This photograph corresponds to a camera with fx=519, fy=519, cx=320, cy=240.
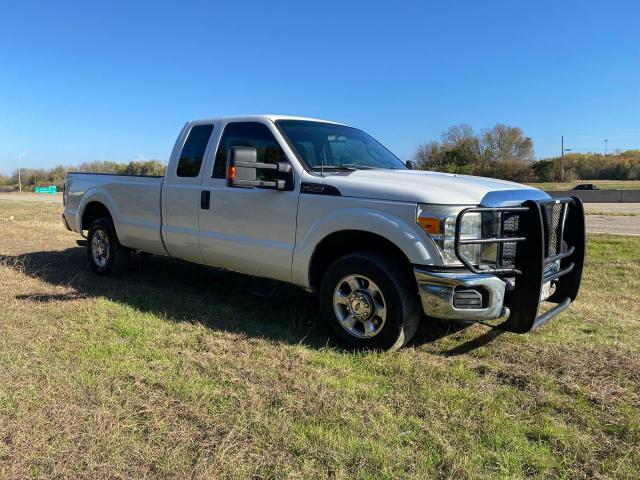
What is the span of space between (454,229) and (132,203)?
13.8 feet

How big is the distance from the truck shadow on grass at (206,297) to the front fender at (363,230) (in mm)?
607

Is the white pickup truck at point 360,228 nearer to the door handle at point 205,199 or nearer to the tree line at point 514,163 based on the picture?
the door handle at point 205,199

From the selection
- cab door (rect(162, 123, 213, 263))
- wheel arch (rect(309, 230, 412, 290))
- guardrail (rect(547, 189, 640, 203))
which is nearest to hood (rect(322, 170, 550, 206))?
wheel arch (rect(309, 230, 412, 290))

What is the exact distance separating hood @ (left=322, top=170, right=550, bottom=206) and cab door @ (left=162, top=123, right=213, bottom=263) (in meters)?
1.75

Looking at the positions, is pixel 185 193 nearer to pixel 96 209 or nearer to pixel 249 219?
pixel 249 219

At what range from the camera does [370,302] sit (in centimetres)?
413

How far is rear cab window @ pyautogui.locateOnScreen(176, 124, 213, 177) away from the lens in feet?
18.3

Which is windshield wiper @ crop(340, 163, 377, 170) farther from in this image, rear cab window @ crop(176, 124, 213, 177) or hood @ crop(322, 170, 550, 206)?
rear cab window @ crop(176, 124, 213, 177)

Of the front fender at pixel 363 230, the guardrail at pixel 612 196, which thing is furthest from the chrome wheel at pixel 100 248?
the guardrail at pixel 612 196

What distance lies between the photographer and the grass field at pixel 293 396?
104 inches

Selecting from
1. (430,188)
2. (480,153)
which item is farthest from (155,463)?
(480,153)

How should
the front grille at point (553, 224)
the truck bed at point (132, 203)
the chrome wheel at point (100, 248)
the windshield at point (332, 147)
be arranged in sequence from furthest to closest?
the chrome wheel at point (100, 248)
the truck bed at point (132, 203)
the windshield at point (332, 147)
the front grille at point (553, 224)

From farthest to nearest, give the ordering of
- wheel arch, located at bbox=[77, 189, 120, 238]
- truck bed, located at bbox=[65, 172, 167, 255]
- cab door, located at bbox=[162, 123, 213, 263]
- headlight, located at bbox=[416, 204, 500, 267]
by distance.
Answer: wheel arch, located at bbox=[77, 189, 120, 238] < truck bed, located at bbox=[65, 172, 167, 255] < cab door, located at bbox=[162, 123, 213, 263] < headlight, located at bbox=[416, 204, 500, 267]

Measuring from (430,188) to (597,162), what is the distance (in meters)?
78.8
